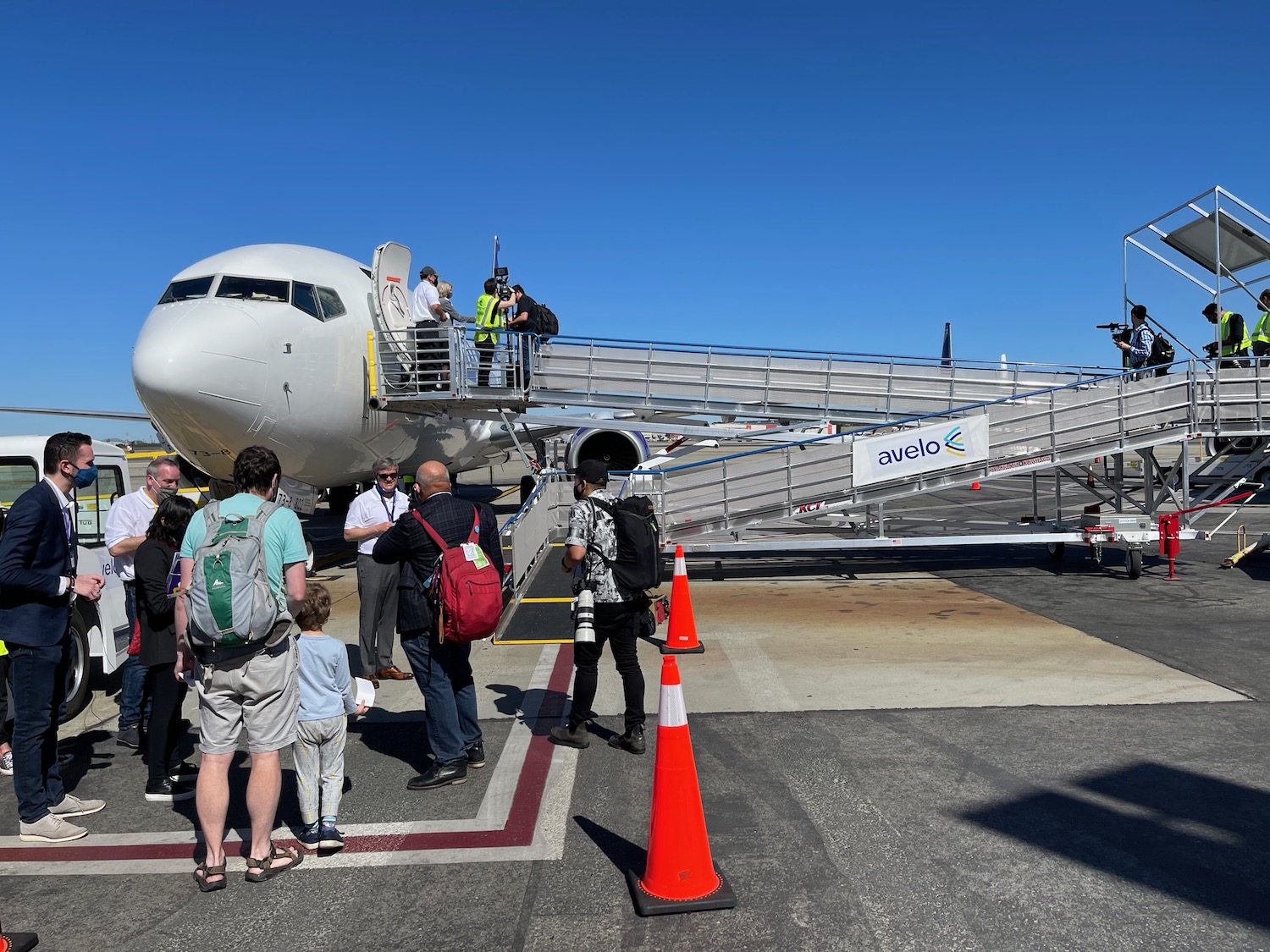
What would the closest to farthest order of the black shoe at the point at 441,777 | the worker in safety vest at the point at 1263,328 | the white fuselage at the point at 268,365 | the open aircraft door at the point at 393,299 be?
the black shoe at the point at 441,777 → the white fuselage at the point at 268,365 → the worker in safety vest at the point at 1263,328 → the open aircraft door at the point at 393,299

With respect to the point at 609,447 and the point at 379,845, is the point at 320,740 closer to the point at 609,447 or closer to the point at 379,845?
the point at 379,845

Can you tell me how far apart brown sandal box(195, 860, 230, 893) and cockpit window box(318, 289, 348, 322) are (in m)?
8.85

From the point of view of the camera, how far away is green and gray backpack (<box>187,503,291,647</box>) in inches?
143

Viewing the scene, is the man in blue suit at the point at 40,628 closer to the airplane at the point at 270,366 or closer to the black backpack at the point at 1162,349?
the airplane at the point at 270,366

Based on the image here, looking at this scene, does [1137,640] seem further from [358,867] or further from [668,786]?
[358,867]

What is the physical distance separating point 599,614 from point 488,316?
864cm

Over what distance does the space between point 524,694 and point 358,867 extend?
2.71 m

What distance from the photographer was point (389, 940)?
10.8 ft

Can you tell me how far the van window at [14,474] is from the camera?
814 cm

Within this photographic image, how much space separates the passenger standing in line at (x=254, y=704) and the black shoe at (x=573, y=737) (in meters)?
1.79

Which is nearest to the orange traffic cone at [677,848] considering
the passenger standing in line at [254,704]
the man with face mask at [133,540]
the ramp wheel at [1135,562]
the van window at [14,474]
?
the passenger standing in line at [254,704]

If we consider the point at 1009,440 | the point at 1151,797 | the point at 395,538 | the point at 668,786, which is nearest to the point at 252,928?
the point at 668,786

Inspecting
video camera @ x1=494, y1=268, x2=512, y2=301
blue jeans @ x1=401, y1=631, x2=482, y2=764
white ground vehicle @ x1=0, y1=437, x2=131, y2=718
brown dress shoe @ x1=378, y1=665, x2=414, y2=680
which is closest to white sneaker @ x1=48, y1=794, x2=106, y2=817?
white ground vehicle @ x1=0, y1=437, x2=131, y2=718

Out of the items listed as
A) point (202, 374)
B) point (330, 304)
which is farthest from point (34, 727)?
point (330, 304)
